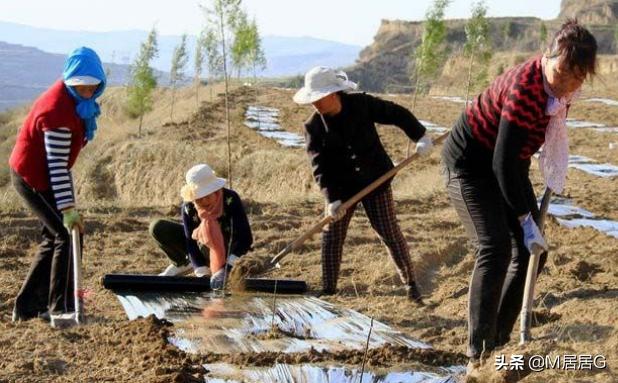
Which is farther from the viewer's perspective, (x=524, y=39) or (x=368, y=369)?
(x=524, y=39)

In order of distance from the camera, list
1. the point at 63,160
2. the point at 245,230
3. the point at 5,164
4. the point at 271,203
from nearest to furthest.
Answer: the point at 63,160 < the point at 245,230 < the point at 271,203 < the point at 5,164

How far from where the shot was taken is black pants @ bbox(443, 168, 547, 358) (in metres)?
3.82

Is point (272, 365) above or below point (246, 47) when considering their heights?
below

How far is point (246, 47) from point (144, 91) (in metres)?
8.95

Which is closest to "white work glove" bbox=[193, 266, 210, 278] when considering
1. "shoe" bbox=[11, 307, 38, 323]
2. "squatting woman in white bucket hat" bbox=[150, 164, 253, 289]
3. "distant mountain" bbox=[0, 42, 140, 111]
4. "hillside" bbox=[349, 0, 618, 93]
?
"squatting woman in white bucket hat" bbox=[150, 164, 253, 289]

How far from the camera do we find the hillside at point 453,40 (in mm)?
68000

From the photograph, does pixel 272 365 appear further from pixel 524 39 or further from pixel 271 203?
pixel 524 39

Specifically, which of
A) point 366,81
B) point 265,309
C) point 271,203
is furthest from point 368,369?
point 366,81

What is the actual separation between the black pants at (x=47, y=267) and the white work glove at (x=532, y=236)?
2.72m

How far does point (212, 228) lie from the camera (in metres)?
5.62

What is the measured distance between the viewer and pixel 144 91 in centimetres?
2689

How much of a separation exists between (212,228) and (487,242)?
2.33m

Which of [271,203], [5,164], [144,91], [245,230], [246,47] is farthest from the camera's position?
[5,164]

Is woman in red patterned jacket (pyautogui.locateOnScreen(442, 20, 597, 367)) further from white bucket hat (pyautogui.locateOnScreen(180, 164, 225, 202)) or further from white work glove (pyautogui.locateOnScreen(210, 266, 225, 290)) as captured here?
white work glove (pyautogui.locateOnScreen(210, 266, 225, 290))
